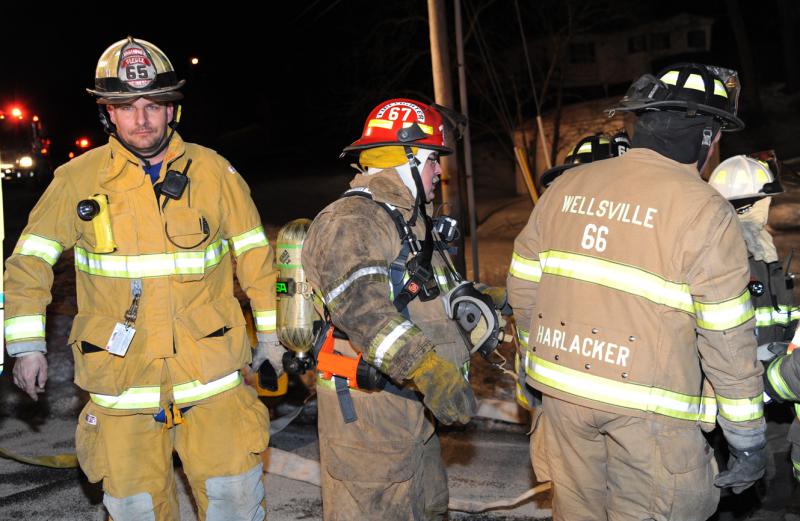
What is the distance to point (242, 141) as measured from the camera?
41781 mm

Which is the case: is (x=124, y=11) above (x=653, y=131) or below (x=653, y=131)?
above

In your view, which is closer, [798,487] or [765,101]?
[798,487]

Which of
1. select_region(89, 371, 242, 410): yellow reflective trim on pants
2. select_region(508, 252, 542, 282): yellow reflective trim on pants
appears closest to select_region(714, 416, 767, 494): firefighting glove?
select_region(508, 252, 542, 282): yellow reflective trim on pants

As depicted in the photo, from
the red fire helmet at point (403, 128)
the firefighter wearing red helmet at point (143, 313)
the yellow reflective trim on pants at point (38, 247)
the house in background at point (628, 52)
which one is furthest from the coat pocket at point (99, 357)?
the house in background at point (628, 52)

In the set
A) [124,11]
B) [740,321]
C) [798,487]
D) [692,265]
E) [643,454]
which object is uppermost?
[124,11]

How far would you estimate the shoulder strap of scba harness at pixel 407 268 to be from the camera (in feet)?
11.5

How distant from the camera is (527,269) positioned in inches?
142

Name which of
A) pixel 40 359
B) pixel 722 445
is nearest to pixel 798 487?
pixel 722 445

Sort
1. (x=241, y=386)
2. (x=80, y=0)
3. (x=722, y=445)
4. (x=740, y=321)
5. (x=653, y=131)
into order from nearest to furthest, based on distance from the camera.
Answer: (x=740, y=321) < (x=653, y=131) < (x=241, y=386) < (x=722, y=445) < (x=80, y=0)

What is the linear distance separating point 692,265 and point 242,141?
4026 cm

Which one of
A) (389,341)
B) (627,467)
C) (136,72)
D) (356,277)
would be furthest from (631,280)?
A: (136,72)

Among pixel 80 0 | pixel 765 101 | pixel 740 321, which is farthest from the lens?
pixel 80 0

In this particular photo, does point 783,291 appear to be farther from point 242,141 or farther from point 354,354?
point 242,141

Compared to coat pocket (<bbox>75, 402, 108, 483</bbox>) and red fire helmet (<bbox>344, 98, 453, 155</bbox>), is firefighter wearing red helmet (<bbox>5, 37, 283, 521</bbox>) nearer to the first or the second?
coat pocket (<bbox>75, 402, 108, 483</bbox>)
